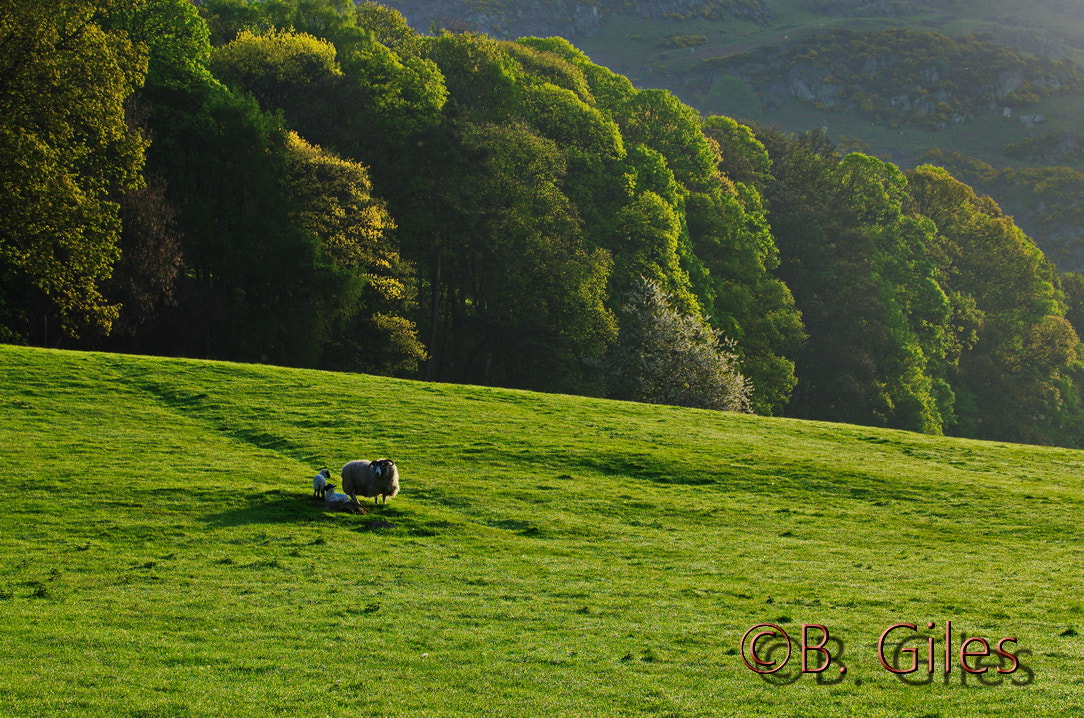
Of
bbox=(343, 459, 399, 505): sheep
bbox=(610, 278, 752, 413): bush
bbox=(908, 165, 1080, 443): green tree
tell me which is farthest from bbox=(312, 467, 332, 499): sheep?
bbox=(908, 165, 1080, 443): green tree

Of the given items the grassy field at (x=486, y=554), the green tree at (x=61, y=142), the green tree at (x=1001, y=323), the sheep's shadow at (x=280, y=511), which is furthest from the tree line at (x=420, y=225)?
the sheep's shadow at (x=280, y=511)

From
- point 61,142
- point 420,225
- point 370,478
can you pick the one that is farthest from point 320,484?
point 420,225

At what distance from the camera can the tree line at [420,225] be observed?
139 feet

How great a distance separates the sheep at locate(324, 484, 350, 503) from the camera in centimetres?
2439

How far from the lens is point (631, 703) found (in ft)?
42.9

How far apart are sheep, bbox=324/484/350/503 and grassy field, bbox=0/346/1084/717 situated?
2.34ft

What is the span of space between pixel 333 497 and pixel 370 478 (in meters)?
1.01

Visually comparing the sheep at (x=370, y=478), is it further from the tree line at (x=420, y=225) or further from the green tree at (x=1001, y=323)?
the green tree at (x=1001, y=323)

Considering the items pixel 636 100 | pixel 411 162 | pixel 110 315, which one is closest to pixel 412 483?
pixel 110 315

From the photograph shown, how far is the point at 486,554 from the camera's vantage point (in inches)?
859

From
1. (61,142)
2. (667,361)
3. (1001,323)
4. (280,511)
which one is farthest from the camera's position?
(1001,323)

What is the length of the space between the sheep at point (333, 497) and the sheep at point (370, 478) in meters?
0.18

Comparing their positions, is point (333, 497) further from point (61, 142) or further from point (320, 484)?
point (61, 142)

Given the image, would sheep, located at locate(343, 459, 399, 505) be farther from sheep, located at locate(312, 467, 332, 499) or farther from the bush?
the bush
